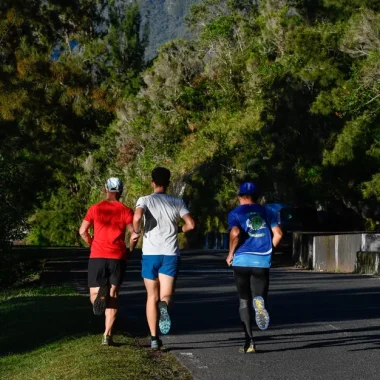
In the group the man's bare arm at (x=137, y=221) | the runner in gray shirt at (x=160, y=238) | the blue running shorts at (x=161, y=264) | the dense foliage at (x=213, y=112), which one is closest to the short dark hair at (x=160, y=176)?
the runner in gray shirt at (x=160, y=238)

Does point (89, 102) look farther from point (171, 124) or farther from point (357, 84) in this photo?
point (171, 124)

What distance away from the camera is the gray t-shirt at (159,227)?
11.0 m

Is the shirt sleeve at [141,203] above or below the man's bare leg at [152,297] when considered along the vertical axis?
above

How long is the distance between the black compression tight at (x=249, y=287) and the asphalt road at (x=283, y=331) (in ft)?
1.26

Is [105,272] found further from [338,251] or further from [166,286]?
[338,251]

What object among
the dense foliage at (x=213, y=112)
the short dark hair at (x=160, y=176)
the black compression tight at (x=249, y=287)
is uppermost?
the dense foliage at (x=213, y=112)

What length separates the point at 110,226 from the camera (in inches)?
448

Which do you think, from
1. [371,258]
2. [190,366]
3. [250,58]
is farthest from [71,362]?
[250,58]

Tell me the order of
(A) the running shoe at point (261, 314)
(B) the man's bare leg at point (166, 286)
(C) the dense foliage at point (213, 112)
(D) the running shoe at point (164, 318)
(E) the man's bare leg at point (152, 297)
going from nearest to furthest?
1. (A) the running shoe at point (261, 314)
2. (D) the running shoe at point (164, 318)
3. (B) the man's bare leg at point (166, 286)
4. (E) the man's bare leg at point (152, 297)
5. (C) the dense foliage at point (213, 112)

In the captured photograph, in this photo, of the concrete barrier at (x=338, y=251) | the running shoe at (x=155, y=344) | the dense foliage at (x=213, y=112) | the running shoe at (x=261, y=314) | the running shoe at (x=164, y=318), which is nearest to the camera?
the running shoe at (x=261, y=314)

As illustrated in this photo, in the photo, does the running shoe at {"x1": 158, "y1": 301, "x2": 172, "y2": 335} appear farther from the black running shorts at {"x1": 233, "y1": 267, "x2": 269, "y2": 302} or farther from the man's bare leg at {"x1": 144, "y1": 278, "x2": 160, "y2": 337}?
the black running shorts at {"x1": 233, "y1": 267, "x2": 269, "y2": 302}

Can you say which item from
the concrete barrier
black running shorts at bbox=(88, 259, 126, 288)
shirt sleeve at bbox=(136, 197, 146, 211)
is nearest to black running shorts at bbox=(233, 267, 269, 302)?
shirt sleeve at bbox=(136, 197, 146, 211)

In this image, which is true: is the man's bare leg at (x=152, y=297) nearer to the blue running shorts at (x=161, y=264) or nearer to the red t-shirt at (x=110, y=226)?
the blue running shorts at (x=161, y=264)

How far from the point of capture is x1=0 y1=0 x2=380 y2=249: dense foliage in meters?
36.0
